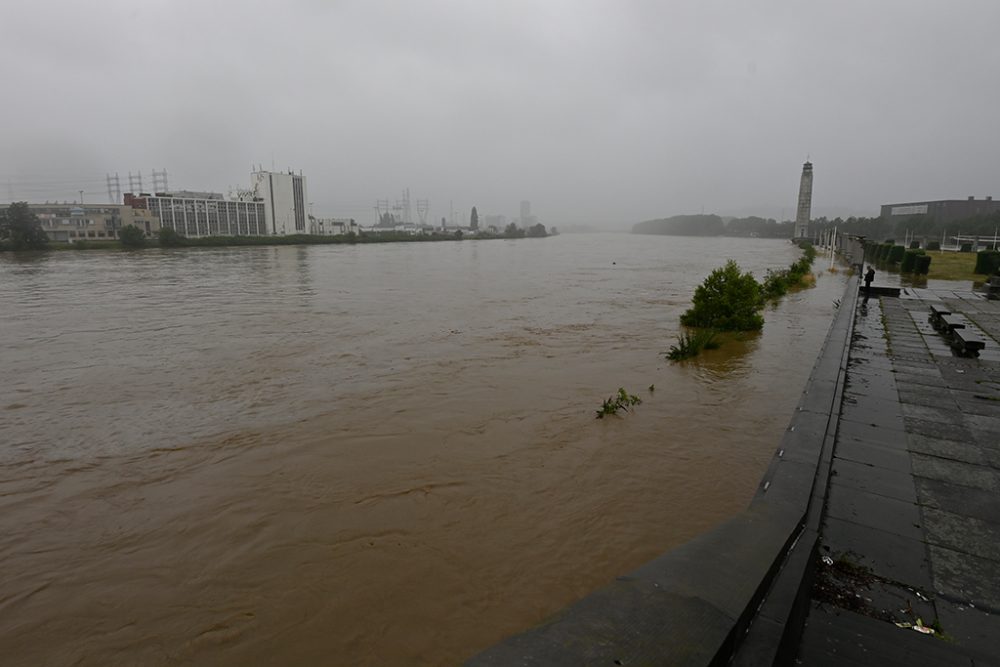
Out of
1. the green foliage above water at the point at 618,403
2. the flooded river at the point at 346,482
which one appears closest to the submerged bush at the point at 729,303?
the flooded river at the point at 346,482

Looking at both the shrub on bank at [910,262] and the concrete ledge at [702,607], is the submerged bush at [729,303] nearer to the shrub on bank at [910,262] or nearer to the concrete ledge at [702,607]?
the concrete ledge at [702,607]

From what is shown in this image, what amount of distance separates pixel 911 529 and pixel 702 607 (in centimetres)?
200

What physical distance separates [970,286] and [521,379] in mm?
17244

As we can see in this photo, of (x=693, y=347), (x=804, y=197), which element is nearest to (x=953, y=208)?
(x=804, y=197)

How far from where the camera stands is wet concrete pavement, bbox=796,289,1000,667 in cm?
221

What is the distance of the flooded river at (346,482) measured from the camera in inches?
126

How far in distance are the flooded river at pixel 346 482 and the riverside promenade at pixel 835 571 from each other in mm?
950

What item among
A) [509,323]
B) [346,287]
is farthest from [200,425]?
[346,287]

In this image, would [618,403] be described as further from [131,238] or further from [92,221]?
[92,221]

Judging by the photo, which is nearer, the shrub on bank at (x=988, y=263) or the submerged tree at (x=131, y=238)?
the shrub on bank at (x=988, y=263)

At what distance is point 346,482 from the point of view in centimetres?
493

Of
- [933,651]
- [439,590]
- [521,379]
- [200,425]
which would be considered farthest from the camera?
[521,379]

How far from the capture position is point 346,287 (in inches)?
872

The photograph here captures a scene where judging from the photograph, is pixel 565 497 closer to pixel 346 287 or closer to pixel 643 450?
pixel 643 450
